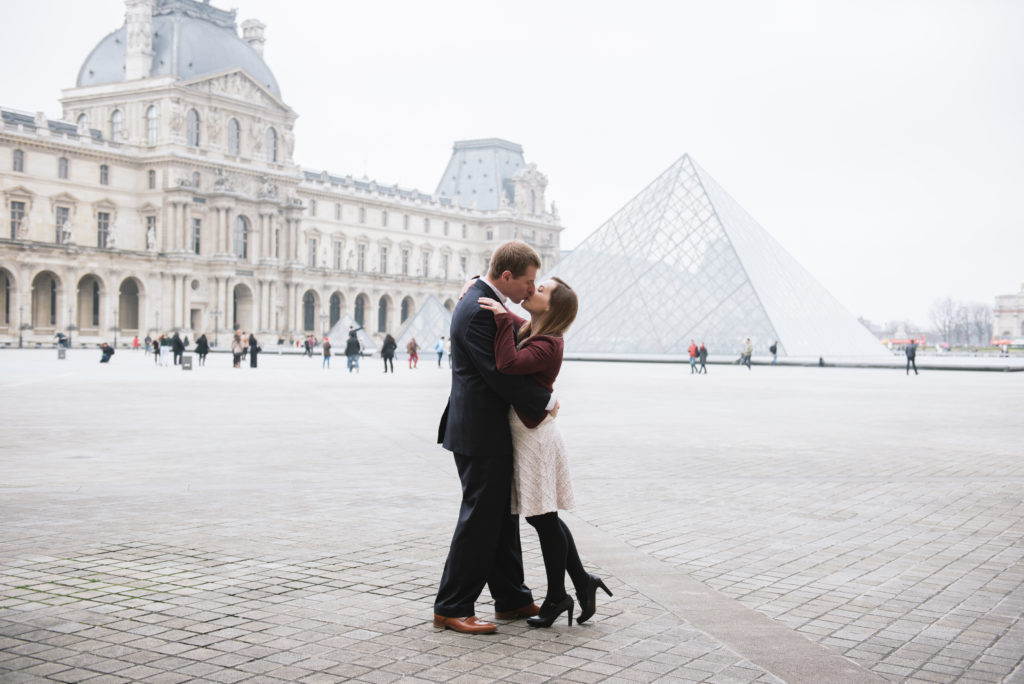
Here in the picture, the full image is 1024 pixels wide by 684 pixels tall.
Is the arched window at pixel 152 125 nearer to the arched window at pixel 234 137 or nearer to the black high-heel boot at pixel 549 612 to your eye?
the arched window at pixel 234 137

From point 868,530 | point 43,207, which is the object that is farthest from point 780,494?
point 43,207

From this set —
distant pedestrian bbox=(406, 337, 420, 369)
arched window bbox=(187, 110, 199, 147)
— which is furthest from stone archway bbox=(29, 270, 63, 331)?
distant pedestrian bbox=(406, 337, 420, 369)

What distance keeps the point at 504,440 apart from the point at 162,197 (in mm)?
63864

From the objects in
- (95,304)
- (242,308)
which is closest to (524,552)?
(95,304)

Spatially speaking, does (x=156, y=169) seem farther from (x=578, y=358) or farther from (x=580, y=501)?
(x=580, y=501)

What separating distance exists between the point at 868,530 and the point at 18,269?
56.5 meters

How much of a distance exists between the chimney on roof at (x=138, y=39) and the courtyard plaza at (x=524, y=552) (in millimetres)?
57593

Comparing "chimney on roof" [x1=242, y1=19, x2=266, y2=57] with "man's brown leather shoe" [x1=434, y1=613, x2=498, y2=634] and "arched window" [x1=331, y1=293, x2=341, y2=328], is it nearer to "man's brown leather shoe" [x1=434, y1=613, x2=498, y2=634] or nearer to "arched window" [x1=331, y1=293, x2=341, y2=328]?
"arched window" [x1=331, y1=293, x2=341, y2=328]

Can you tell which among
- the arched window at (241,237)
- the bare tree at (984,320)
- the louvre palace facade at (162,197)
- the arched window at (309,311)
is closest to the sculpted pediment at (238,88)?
the louvre palace facade at (162,197)

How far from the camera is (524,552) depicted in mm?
5637

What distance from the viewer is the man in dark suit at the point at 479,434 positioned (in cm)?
411

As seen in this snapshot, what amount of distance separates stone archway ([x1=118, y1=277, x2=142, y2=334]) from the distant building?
9904 cm

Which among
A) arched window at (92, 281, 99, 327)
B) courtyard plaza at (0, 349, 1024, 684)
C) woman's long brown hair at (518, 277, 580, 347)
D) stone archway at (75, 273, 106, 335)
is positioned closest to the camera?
courtyard plaza at (0, 349, 1024, 684)

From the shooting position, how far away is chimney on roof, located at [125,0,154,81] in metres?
63.5
